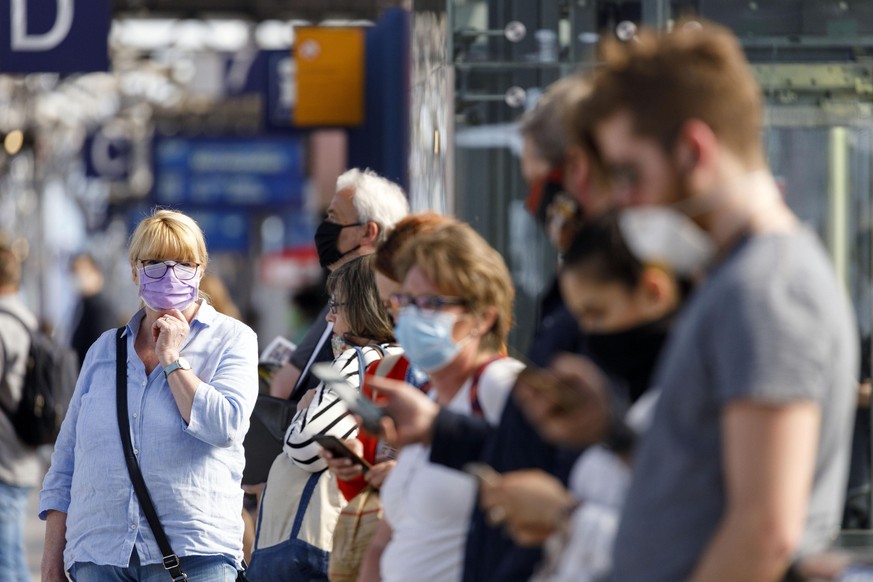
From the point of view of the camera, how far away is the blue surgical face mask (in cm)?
328

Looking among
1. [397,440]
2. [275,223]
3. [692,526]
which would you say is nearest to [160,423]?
[397,440]

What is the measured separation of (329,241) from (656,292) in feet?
9.39

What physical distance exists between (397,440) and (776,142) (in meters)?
3.07

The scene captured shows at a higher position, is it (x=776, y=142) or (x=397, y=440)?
(x=776, y=142)

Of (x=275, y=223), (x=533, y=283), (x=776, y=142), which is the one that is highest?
(x=776, y=142)

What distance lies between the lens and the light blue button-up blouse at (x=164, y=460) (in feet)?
14.5

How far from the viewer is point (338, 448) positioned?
13.1 ft

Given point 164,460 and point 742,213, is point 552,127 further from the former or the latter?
point 164,460

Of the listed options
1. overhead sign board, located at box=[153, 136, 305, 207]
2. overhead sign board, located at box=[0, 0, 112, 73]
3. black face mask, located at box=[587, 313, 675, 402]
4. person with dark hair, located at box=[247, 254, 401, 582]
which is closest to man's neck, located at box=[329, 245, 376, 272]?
person with dark hair, located at box=[247, 254, 401, 582]

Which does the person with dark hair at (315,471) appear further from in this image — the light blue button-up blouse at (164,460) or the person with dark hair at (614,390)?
the person with dark hair at (614,390)

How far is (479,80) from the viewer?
6074mm

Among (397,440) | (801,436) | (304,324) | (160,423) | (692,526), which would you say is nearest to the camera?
(801,436)

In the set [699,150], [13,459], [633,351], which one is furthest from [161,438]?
[13,459]

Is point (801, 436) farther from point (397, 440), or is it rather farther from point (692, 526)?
point (397, 440)
